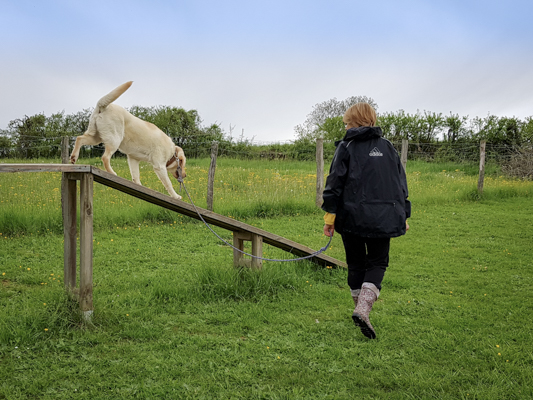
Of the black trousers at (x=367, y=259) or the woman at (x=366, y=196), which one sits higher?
the woman at (x=366, y=196)

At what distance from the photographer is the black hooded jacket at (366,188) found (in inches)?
147

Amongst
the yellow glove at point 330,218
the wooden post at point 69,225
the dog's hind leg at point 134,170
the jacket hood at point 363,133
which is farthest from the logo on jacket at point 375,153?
the wooden post at point 69,225

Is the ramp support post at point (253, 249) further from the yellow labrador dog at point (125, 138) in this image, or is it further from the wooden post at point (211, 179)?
the wooden post at point (211, 179)

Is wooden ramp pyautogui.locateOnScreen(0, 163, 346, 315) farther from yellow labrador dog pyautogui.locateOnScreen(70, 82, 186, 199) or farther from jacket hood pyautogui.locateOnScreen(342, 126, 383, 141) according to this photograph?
jacket hood pyautogui.locateOnScreen(342, 126, 383, 141)

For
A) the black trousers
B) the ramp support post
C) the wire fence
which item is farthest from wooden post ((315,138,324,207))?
the black trousers

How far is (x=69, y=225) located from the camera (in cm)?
465

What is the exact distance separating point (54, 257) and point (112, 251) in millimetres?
926

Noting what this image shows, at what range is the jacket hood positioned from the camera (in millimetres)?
3808

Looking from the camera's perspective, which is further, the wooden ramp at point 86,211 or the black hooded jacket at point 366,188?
the wooden ramp at point 86,211

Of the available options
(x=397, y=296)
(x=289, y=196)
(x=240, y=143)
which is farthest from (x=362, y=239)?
(x=240, y=143)

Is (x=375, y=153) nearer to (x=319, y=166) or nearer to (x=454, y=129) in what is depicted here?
(x=319, y=166)

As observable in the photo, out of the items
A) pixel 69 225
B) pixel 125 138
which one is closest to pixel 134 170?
pixel 125 138

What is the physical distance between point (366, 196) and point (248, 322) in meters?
1.89

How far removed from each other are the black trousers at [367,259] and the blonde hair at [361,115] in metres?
1.09
